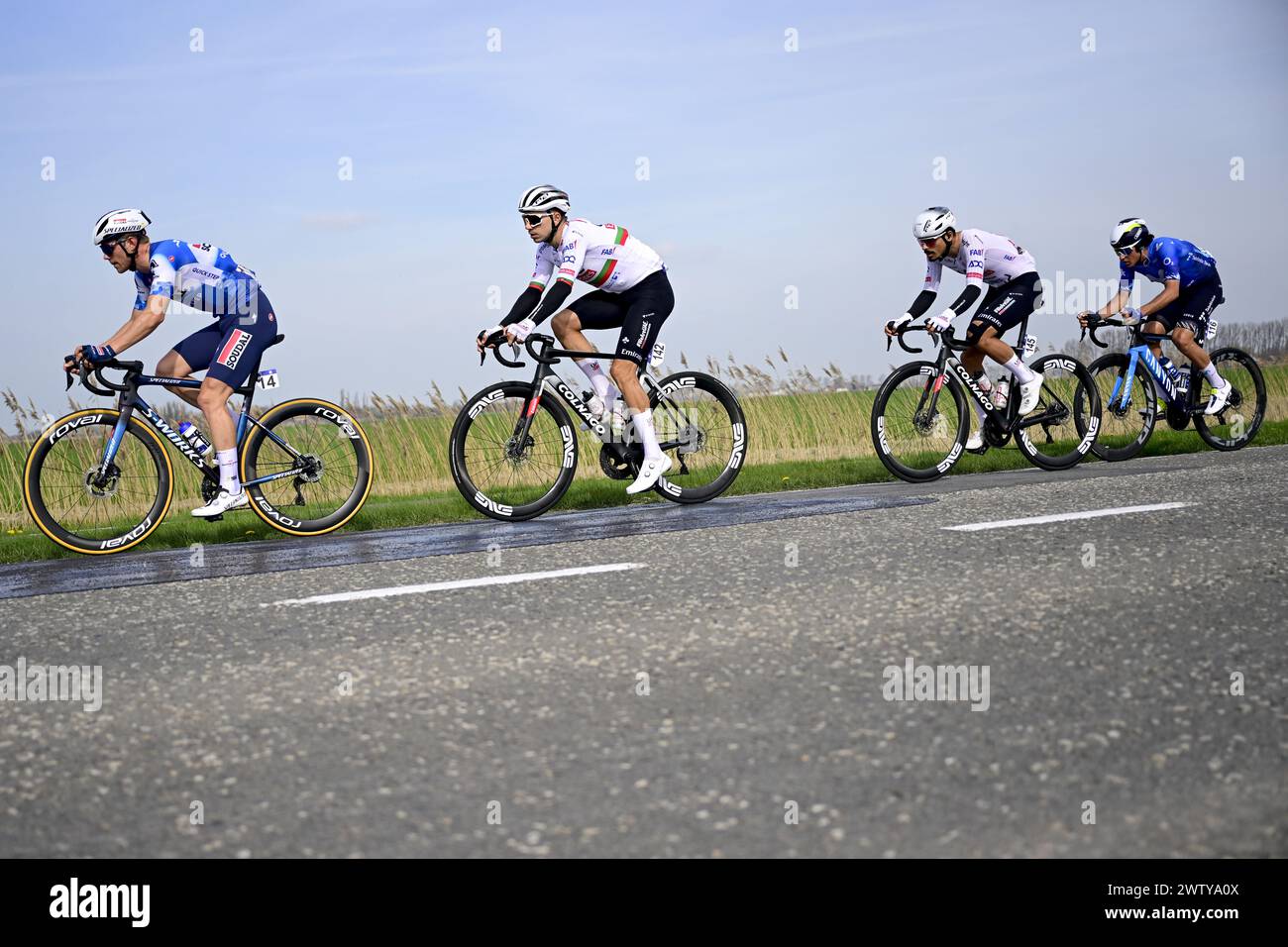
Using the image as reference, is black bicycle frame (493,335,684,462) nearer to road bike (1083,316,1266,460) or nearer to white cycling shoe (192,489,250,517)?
white cycling shoe (192,489,250,517)

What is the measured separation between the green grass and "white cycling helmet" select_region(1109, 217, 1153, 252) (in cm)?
220

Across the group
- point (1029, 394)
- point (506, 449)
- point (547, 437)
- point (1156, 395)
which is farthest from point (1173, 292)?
point (506, 449)

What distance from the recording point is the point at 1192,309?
13.6 meters

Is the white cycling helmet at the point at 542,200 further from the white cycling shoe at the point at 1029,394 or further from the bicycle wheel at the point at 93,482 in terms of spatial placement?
the white cycling shoe at the point at 1029,394

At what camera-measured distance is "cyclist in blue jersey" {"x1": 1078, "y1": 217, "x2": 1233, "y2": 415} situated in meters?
13.2

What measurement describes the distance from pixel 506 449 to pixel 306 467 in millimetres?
1497

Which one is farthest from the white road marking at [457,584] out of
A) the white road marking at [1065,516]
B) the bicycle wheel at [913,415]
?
the bicycle wheel at [913,415]

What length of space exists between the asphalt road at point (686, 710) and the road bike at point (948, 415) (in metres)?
4.43

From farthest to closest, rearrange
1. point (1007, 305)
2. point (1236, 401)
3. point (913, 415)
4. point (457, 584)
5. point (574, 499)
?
point (1236, 401)
point (1007, 305)
point (913, 415)
point (574, 499)
point (457, 584)

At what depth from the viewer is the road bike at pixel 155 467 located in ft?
30.1

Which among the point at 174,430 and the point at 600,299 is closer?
the point at 174,430

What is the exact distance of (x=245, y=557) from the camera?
8.32m

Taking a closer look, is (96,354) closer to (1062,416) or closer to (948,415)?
A: (948,415)

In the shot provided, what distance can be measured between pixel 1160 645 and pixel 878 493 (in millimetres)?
5819
